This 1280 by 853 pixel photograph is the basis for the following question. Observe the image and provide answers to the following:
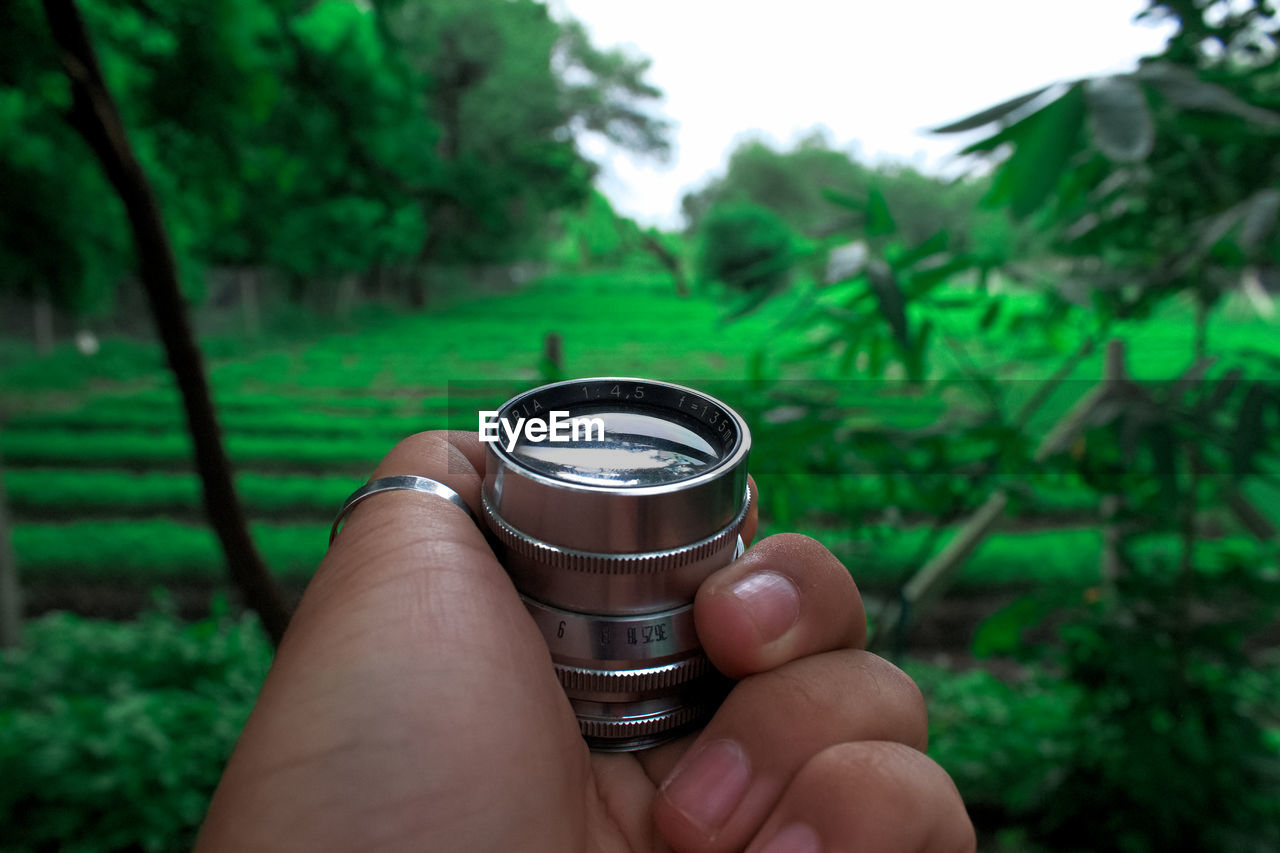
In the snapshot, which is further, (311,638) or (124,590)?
(124,590)

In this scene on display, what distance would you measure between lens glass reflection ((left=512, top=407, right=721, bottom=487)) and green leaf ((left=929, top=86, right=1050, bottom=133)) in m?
0.28

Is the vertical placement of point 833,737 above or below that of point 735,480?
below

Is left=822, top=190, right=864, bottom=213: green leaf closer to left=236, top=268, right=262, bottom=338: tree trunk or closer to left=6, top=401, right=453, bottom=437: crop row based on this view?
left=6, top=401, right=453, bottom=437: crop row

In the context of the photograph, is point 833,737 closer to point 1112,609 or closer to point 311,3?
point 1112,609

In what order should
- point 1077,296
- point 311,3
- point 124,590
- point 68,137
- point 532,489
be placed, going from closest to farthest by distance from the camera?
point 532,489 → point 1077,296 → point 68,137 → point 311,3 → point 124,590

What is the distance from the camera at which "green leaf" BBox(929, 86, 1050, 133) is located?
458 millimetres

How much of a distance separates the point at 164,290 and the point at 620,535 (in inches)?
29.2

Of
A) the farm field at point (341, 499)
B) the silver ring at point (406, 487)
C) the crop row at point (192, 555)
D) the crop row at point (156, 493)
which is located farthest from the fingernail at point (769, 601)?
the crop row at point (156, 493)

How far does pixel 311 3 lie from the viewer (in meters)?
2.15

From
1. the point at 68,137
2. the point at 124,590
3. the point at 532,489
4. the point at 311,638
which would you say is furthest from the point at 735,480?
the point at 124,590

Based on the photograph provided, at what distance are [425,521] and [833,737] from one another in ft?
0.74

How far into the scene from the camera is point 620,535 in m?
0.28

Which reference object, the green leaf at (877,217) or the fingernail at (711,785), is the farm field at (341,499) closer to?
the green leaf at (877,217)

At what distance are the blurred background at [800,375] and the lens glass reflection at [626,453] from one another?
0.18 feet
